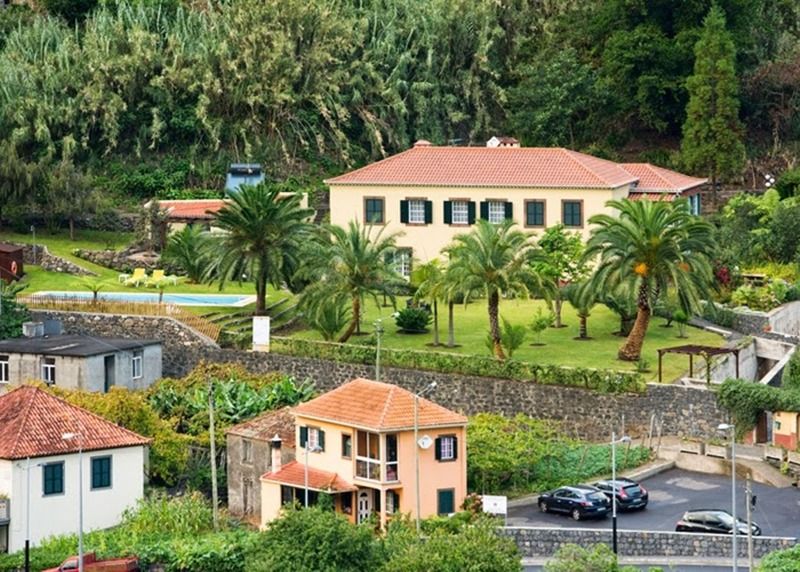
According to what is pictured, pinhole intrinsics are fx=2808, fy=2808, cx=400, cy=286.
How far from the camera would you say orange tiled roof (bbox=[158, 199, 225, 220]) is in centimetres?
11081

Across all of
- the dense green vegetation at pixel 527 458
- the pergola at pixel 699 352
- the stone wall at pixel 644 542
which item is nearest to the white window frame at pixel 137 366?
the dense green vegetation at pixel 527 458

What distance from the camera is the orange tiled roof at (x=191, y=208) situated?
110812 millimetres

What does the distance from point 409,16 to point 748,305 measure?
2936 centimetres

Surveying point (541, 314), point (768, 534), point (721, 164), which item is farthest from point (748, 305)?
point (768, 534)

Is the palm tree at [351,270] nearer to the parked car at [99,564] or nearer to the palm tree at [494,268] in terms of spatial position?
the palm tree at [494,268]

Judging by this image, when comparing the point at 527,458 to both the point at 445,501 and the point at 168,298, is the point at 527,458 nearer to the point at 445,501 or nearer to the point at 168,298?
the point at 445,501

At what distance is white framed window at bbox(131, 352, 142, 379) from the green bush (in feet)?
30.5

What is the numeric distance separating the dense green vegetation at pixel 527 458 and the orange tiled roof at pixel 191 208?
24373 millimetres

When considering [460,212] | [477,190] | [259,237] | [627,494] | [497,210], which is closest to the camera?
[627,494]

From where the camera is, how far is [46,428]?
3391 inches

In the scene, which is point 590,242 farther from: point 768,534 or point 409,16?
point 409,16

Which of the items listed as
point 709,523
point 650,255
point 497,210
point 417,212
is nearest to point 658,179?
point 497,210

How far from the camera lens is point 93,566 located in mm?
78500

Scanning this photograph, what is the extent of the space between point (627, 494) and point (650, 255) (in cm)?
→ 1322
